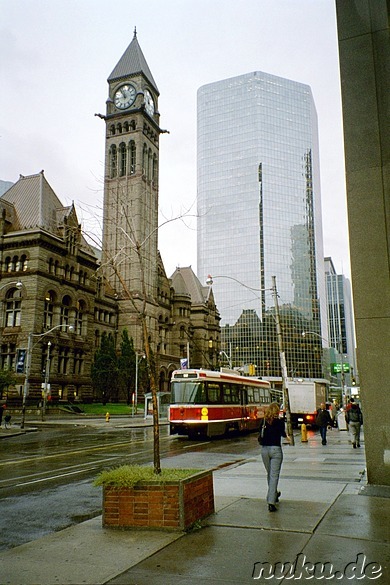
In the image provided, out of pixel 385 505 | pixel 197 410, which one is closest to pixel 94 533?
pixel 385 505

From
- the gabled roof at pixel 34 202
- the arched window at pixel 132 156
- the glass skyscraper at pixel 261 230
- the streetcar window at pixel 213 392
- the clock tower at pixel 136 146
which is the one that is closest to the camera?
the streetcar window at pixel 213 392

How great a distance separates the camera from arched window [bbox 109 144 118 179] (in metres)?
98.4

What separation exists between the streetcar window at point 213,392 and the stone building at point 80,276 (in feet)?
47.2

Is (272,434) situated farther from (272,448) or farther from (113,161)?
(113,161)

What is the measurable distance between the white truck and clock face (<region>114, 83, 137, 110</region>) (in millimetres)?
78900

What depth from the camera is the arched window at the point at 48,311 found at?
62.2 m

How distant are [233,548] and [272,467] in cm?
255

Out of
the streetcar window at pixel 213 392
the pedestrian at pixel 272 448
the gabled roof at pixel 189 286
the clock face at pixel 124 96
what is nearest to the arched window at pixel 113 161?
the clock face at pixel 124 96

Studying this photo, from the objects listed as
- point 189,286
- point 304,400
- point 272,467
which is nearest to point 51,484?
point 272,467

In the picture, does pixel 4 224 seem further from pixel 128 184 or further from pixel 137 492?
pixel 137 492

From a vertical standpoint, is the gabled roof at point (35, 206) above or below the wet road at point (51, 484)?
above

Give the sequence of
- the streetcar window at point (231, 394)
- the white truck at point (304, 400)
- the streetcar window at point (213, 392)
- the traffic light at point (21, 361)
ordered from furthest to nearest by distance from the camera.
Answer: the traffic light at point (21, 361) → the white truck at point (304, 400) → the streetcar window at point (231, 394) → the streetcar window at point (213, 392)

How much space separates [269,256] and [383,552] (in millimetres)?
145828

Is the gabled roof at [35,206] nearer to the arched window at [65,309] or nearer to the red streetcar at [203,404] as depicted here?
the arched window at [65,309]
